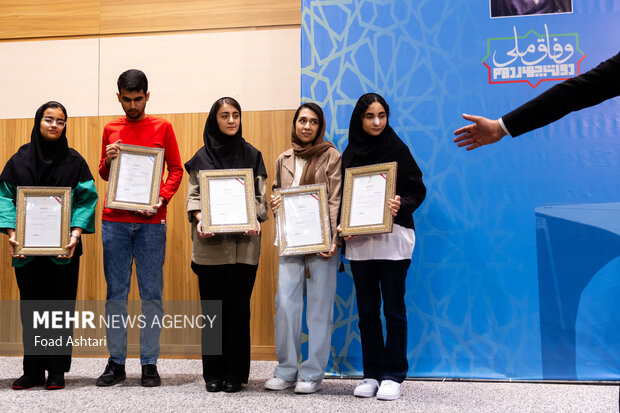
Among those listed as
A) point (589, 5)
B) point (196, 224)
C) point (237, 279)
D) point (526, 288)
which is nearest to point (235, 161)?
point (196, 224)

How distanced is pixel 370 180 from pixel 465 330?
114 cm

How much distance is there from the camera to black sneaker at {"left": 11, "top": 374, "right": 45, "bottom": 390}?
9.09 ft

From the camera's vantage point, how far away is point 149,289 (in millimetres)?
2945

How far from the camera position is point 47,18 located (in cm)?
407

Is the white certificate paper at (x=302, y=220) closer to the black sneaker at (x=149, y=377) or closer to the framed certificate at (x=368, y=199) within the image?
→ the framed certificate at (x=368, y=199)

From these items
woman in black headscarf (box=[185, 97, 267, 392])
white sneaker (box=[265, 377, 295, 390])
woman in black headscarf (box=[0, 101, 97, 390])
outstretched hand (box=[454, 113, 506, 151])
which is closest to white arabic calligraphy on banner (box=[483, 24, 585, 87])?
woman in black headscarf (box=[185, 97, 267, 392])

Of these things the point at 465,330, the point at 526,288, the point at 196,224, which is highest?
the point at 196,224

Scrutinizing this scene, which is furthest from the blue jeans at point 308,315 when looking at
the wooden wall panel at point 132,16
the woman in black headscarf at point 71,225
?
the wooden wall panel at point 132,16

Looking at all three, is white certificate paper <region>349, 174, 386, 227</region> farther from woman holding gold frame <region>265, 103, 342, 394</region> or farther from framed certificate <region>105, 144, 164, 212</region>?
framed certificate <region>105, 144, 164, 212</region>

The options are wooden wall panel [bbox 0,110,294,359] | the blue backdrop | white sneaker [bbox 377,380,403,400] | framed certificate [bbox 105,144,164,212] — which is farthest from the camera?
wooden wall panel [bbox 0,110,294,359]

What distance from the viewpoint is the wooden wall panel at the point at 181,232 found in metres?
3.74

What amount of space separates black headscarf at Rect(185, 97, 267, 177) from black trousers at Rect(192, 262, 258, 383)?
536 millimetres

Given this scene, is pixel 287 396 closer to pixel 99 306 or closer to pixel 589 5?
pixel 99 306

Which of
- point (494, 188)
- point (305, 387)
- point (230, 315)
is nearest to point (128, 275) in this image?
point (230, 315)
